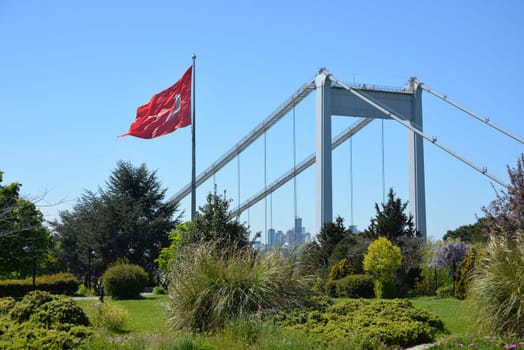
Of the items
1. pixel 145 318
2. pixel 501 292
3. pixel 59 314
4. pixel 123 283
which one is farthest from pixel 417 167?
pixel 59 314

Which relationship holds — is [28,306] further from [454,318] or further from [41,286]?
[41,286]

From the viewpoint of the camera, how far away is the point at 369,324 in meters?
10.3

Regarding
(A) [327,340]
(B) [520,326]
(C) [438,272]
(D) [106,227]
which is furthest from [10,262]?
(B) [520,326]

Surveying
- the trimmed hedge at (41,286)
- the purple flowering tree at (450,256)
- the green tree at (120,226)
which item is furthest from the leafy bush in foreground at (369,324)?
the green tree at (120,226)

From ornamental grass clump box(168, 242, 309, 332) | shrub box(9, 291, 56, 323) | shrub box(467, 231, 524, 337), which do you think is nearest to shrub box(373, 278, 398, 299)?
ornamental grass clump box(168, 242, 309, 332)

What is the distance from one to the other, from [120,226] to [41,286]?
12.8 meters

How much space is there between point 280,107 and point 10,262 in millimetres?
19145

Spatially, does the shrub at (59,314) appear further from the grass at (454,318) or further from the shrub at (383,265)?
the shrub at (383,265)

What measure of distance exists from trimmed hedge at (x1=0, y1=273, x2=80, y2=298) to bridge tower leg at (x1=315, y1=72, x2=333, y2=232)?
1159 centimetres

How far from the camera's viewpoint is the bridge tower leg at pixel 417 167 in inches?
1289

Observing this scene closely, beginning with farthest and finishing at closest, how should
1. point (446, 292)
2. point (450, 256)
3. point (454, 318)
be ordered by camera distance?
point (450, 256) < point (446, 292) < point (454, 318)

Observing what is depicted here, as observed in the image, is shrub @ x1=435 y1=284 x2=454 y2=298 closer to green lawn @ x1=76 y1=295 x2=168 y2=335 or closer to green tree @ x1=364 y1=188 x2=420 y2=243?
green tree @ x1=364 y1=188 x2=420 y2=243

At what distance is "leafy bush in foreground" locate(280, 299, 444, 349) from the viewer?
9305mm

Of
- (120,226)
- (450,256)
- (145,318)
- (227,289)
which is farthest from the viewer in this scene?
(120,226)
